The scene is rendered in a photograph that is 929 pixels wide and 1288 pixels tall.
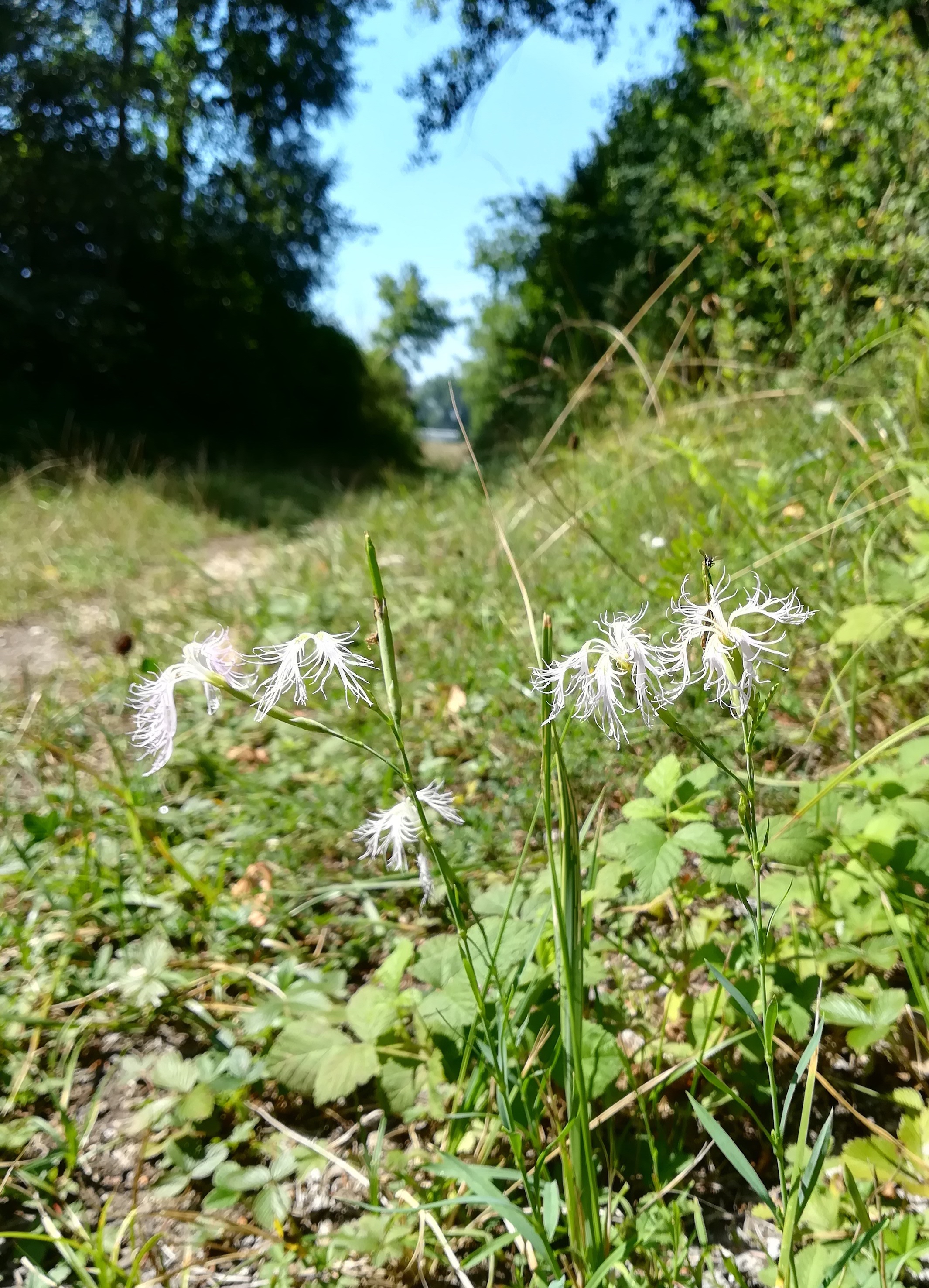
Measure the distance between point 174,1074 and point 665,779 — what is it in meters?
0.83

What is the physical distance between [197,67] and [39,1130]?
42.8 feet

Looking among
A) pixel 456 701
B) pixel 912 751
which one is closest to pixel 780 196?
pixel 456 701

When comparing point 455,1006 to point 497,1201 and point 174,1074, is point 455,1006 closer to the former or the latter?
point 497,1201

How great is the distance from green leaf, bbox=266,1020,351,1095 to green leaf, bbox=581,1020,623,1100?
0.35 metres

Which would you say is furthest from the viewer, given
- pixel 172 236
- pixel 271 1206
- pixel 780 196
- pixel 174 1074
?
pixel 172 236

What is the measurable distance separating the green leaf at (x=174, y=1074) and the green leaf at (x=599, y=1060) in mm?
598

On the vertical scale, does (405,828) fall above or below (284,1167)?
above

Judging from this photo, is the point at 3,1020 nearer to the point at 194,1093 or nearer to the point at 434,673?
the point at 194,1093

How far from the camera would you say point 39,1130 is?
1086 millimetres

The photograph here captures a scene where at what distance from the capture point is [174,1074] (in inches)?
43.2

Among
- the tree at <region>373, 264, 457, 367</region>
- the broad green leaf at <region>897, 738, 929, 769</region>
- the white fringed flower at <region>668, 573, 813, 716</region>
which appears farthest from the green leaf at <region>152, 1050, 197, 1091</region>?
the tree at <region>373, 264, 457, 367</region>

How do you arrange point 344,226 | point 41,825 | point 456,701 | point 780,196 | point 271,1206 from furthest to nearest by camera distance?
point 344,226, point 780,196, point 456,701, point 41,825, point 271,1206

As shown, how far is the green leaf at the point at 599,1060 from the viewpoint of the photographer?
2.80ft

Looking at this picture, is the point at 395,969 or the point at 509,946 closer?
the point at 509,946
